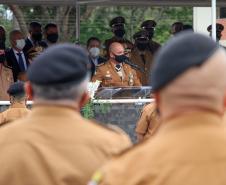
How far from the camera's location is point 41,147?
3.50m

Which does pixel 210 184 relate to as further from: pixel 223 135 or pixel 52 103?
pixel 52 103

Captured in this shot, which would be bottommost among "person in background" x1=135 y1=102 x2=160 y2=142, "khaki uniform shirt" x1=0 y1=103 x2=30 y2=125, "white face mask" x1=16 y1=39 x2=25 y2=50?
"person in background" x1=135 y1=102 x2=160 y2=142

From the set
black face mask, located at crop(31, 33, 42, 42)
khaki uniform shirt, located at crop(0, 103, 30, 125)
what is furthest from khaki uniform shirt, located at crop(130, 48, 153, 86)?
khaki uniform shirt, located at crop(0, 103, 30, 125)

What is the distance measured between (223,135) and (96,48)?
11.0 meters

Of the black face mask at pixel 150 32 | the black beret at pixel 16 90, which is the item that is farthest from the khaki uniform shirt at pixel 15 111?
the black face mask at pixel 150 32

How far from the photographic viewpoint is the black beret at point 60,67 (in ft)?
11.5

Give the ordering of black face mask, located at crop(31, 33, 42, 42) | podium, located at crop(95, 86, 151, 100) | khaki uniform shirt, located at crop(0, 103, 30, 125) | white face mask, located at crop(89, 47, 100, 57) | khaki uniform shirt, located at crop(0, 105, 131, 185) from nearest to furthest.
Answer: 1. khaki uniform shirt, located at crop(0, 105, 131, 185)
2. khaki uniform shirt, located at crop(0, 103, 30, 125)
3. podium, located at crop(95, 86, 151, 100)
4. white face mask, located at crop(89, 47, 100, 57)
5. black face mask, located at crop(31, 33, 42, 42)

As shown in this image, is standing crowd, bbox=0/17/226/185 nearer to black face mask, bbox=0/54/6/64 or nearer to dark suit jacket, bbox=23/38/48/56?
black face mask, bbox=0/54/6/64

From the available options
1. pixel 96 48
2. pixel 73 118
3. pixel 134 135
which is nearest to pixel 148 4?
pixel 96 48

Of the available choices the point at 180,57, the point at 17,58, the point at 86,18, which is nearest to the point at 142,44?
the point at 17,58

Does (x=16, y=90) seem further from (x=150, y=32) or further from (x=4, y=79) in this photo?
(x=150, y=32)

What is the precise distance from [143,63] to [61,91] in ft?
34.0

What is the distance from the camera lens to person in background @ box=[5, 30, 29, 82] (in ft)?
41.4

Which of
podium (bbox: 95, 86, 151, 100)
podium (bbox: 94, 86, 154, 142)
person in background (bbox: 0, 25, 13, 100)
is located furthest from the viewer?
person in background (bbox: 0, 25, 13, 100)
